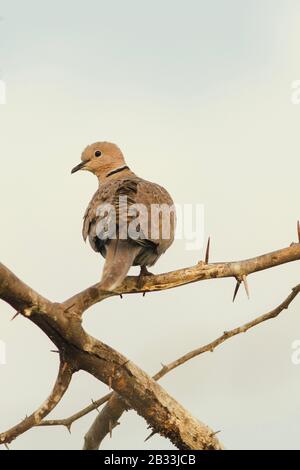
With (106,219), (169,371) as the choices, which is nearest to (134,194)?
(106,219)

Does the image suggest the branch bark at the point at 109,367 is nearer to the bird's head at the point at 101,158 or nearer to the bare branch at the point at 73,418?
the bare branch at the point at 73,418

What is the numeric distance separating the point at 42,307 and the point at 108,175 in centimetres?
491

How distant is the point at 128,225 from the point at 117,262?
51 centimetres

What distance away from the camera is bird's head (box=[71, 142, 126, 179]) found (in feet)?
32.8

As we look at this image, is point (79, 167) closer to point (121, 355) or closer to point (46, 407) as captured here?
point (121, 355)

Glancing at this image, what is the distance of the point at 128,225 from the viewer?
6.94 metres

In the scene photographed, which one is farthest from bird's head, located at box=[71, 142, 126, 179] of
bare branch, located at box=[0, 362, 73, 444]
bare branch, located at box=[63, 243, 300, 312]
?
bare branch, located at box=[0, 362, 73, 444]

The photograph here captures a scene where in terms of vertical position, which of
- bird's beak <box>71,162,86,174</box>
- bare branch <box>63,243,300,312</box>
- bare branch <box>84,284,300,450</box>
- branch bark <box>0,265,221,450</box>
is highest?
bird's beak <box>71,162,86,174</box>

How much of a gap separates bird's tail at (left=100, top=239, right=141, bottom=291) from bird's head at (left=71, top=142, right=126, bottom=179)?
125 inches

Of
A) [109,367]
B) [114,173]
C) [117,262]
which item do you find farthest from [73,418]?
[114,173]

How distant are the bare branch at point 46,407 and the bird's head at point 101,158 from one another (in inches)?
185

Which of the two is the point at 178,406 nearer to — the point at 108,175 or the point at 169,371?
the point at 169,371

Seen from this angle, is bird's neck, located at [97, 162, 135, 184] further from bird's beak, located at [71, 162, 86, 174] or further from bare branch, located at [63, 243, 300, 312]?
bare branch, located at [63, 243, 300, 312]

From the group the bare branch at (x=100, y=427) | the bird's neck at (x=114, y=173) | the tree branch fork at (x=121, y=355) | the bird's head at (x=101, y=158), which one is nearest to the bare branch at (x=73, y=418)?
the tree branch fork at (x=121, y=355)
